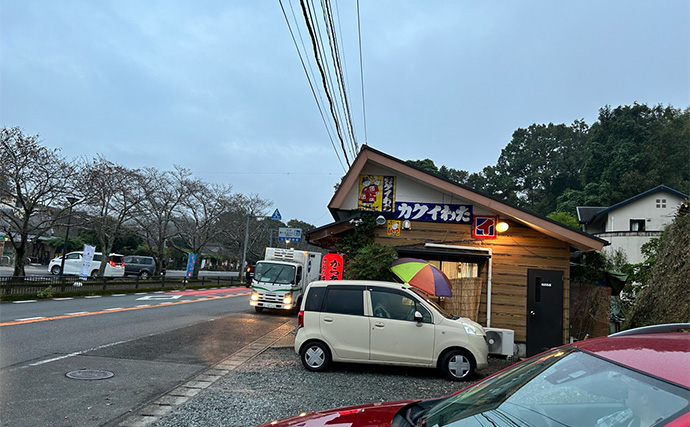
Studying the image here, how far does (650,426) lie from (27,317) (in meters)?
15.0

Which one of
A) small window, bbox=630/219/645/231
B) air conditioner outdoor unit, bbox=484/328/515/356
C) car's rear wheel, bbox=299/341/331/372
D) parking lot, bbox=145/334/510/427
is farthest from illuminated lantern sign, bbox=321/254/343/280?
small window, bbox=630/219/645/231

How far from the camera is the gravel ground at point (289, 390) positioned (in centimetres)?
506

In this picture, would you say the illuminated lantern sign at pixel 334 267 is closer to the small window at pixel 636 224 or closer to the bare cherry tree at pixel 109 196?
the bare cherry tree at pixel 109 196

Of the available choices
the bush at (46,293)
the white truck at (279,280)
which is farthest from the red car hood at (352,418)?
the bush at (46,293)

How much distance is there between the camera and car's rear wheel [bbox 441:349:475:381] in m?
7.34

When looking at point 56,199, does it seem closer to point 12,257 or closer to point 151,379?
point 151,379

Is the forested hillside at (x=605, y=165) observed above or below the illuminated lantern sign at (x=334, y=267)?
above

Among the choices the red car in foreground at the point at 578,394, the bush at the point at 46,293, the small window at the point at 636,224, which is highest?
the small window at the point at 636,224

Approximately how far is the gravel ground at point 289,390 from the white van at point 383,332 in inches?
Answer: 12.6

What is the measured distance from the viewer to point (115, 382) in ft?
20.6

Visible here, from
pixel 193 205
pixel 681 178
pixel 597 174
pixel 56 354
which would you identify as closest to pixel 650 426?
pixel 56 354

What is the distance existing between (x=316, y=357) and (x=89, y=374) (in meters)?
3.64

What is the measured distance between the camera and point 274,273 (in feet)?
58.3

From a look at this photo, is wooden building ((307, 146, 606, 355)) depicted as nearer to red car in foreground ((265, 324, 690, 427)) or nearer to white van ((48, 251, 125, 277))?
red car in foreground ((265, 324, 690, 427))
